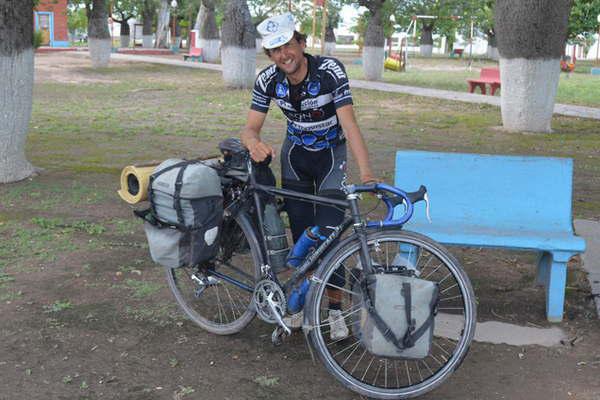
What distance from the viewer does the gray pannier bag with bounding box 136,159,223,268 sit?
3.77 meters

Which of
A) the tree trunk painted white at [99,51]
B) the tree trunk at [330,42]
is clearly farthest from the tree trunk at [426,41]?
the tree trunk painted white at [99,51]

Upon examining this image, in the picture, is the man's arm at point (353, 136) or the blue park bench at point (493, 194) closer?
the man's arm at point (353, 136)

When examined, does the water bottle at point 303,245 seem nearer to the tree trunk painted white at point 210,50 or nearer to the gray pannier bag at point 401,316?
the gray pannier bag at point 401,316

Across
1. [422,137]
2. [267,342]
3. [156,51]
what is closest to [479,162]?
[267,342]

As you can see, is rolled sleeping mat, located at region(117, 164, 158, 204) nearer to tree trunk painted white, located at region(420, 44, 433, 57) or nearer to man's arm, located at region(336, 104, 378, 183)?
man's arm, located at region(336, 104, 378, 183)

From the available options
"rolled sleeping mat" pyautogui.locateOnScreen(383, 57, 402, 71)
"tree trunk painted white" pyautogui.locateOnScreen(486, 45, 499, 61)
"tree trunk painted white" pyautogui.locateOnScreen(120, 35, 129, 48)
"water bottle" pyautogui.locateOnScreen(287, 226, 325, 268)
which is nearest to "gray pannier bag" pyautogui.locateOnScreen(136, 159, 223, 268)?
"water bottle" pyautogui.locateOnScreen(287, 226, 325, 268)

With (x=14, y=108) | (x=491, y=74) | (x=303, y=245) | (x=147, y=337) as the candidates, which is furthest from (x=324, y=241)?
(x=491, y=74)

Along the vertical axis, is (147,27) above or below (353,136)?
above

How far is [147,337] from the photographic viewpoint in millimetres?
4297

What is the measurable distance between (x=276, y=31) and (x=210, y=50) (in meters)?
32.0

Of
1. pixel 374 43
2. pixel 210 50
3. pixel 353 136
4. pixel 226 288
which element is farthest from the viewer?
pixel 210 50

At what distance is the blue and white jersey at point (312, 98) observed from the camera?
3912mm

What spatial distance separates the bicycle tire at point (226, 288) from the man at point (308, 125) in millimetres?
299

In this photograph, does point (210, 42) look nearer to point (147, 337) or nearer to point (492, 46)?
point (492, 46)
